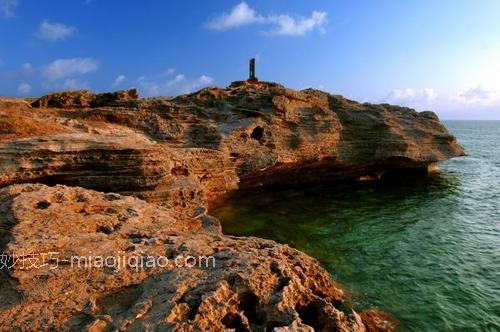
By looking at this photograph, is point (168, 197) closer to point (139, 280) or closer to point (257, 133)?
point (139, 280)

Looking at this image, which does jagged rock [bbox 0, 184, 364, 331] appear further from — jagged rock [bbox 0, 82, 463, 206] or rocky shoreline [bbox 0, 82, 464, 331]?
jagged rock [bbox 0, 82, 463, 206]

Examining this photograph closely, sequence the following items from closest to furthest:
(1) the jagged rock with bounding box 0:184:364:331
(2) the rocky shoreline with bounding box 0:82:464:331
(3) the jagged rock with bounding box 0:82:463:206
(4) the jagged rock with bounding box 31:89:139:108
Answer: (1) the jagged rock with bounding box 0:184:364:331
(2) the rocky shoreline with bounding box 0:82:464:331
(3) the jagged rock with bounding box 0:82:463:206
(4) the jagged rock with bounding box 31:89:139:108

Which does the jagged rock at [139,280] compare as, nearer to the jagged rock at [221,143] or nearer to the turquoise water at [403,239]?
the jagged rock at [221,143]

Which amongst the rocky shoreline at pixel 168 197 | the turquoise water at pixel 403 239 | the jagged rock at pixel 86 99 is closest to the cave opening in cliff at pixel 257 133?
the rocky shoreline at pixel 168 197

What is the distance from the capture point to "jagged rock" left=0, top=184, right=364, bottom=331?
6539mm

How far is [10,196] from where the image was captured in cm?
1035

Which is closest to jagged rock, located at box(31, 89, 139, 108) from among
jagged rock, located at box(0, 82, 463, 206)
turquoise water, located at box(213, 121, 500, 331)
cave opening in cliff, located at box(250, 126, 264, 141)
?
jagged rock, located at box(0, 82, 463, 206)

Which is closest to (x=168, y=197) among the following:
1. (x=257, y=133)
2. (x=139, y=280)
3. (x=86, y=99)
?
(x=139, y=280)

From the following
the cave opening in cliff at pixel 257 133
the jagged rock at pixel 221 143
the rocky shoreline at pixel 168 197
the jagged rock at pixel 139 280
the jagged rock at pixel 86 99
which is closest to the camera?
the jagged rock at pixel 139 280

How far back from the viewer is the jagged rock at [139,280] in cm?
654

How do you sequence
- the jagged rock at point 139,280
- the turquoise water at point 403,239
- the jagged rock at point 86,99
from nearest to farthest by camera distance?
the jagged rock at point 139,280
the turquoise water at point 403,239
the jagged rock at point 86,99

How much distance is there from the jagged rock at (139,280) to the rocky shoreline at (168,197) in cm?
3

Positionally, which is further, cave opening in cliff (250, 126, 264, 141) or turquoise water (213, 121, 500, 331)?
cave opening in cliff (250, 126, 264, 141)

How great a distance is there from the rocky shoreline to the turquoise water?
5.27ft
